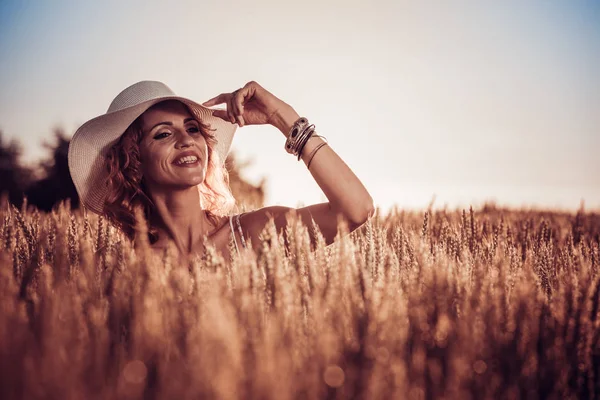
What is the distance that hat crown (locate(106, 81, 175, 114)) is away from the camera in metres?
3.03

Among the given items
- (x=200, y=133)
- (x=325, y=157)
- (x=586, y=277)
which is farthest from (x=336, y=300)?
(x=200, y=133)

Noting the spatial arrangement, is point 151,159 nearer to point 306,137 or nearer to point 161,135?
point 161,135

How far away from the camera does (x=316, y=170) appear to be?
8.63ft

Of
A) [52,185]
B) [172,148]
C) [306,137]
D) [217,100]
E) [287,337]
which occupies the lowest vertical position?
[287,337]

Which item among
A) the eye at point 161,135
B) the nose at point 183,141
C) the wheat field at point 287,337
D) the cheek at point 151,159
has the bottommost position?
the wheat field at point 287,337

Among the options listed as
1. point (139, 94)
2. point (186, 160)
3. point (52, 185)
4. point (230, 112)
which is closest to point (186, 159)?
point (186, 160)

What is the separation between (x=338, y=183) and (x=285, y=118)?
442mm

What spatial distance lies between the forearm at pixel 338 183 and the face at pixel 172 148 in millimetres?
672

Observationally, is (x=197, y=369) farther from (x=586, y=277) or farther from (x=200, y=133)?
(x=200, y=133)

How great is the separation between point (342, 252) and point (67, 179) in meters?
14.2

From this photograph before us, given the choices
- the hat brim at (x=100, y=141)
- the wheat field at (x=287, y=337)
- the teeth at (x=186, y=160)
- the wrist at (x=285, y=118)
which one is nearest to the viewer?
Result: the wheat field at (x=287, y=337)

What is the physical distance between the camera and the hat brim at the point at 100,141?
121 inches

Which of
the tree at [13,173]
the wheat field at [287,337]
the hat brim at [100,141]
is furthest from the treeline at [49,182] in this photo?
the wheat field at [287,337]

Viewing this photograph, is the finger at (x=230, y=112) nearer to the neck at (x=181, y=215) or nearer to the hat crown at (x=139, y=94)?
the hat crown at (x=139, y=94)
